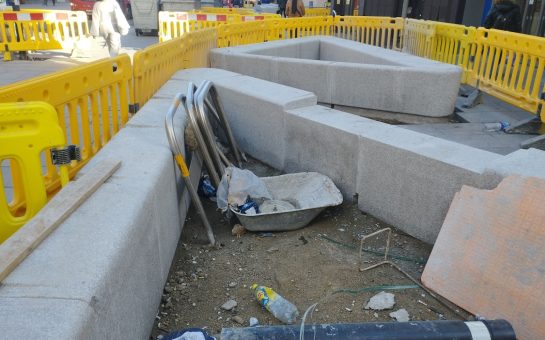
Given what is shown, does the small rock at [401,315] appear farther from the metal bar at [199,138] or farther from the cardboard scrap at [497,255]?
the metal bar at [199,138]

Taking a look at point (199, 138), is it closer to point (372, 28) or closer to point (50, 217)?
point (50, 217)

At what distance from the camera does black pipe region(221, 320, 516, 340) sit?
90.6 inches

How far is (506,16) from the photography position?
9.79 metres

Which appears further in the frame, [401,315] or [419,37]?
[419,37]

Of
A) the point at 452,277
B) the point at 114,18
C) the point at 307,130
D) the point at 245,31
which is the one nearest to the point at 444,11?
the point at 245,31

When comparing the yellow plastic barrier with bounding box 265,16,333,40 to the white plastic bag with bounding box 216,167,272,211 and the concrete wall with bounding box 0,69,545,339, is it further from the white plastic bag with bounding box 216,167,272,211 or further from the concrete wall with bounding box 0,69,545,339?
the white plastic bag with bounding box 216,167,272,211

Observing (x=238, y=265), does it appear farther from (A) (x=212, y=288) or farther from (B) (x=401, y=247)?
(B) (x=401, y=247)

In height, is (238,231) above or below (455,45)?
below

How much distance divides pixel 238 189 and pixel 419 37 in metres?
8.79

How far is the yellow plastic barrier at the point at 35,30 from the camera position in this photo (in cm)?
1252

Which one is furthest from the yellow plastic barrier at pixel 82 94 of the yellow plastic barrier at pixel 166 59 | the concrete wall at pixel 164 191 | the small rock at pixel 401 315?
the small rock at pixel 401 315

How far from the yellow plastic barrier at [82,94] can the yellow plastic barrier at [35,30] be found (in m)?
9.45

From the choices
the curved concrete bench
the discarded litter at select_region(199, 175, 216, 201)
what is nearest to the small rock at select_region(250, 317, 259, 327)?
the discarded litter at select_region(199, 175, 216, 201)

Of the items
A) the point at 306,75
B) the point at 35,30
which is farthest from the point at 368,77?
the point at 35,30
